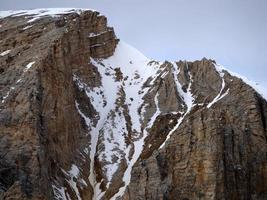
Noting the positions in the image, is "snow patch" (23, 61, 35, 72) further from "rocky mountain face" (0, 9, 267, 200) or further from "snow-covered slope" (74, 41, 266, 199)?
"snow-covered slope" (74, 41, 266, 199)

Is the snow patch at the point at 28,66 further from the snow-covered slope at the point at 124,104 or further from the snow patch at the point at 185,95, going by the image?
the snow patch at the point at 185,95

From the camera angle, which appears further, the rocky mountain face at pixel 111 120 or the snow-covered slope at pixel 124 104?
the snow-covered slope at pixel 124 104

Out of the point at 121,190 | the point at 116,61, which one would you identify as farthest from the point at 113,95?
the point at 121,190

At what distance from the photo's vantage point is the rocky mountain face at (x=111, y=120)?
8894 centimetres

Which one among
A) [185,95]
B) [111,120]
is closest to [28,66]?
[111,120]

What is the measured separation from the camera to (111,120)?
397 feet

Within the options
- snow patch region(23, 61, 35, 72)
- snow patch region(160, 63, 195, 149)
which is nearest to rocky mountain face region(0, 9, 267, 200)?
snow patch region(160, 63, 195, 149)

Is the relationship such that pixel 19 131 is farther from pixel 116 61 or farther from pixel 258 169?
pixel 116 61

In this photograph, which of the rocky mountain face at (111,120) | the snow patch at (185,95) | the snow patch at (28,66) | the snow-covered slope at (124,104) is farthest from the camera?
the snow patch at (185,95)

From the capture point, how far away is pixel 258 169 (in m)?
94.1

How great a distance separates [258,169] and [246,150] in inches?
142

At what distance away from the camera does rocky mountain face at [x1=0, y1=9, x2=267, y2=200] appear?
88.9 metres

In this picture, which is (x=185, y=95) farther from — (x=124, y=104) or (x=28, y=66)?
(x=28, y=66)

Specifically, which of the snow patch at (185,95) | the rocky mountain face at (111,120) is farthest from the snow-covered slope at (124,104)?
the rocky mountain face at (111,120)
